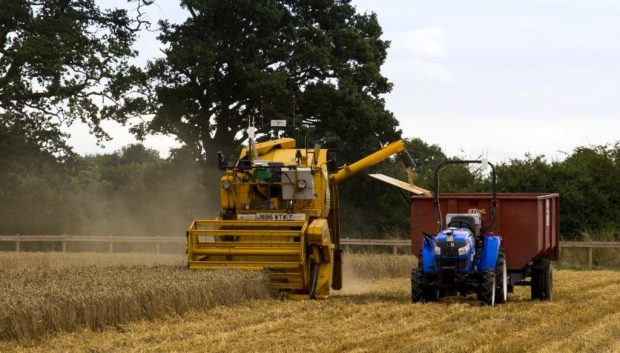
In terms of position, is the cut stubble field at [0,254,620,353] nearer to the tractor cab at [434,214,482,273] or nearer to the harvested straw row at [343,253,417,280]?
the tractor cab at [434,214,482,273]

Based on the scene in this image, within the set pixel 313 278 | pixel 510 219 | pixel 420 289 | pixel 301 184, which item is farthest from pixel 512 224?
pixel 301 184

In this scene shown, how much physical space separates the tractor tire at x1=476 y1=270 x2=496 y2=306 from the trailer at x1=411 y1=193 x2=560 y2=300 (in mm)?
1130

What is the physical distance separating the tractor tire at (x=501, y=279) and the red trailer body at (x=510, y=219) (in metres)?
0.94

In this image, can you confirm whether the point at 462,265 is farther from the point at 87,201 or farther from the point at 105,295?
the point at 87,201

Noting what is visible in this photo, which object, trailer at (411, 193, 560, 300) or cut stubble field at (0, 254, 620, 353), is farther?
trailer at (411, 193, 560, 300)

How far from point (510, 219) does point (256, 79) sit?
73.0 ft

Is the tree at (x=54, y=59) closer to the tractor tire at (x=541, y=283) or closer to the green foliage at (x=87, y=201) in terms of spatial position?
the green foliage at (x=87, y=201)

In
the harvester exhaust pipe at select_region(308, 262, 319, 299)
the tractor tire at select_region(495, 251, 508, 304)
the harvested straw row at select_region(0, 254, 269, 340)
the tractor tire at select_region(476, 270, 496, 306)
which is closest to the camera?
the harvested straw row at select_region(0, 254, 269, 340)

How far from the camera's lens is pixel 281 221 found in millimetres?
18828

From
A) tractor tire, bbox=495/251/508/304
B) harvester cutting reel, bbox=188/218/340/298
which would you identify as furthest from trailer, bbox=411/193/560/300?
harvester cutting reel, bbox=188/218/340/298

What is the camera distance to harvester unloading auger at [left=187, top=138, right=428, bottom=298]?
1833 cm

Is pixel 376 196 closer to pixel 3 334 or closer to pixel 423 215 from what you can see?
pixel 423 215

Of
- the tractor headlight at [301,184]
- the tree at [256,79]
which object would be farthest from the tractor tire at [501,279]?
the tree at [256,79]

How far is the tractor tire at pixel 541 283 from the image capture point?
18.8 meters
